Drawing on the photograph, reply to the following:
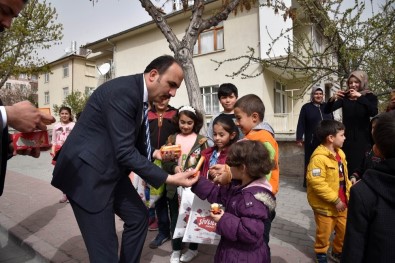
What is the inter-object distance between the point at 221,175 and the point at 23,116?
1.40 metres

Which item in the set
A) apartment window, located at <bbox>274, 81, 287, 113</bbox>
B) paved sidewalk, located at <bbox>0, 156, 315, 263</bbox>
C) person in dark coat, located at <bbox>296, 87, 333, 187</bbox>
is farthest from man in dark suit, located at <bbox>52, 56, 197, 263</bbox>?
apartment window, located at <bbox>274, 81, 287, 113</bbox>

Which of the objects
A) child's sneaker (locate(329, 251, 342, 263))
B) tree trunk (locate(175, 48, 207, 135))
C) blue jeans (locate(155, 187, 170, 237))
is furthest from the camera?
tree trunk (locate(175, 48, 207, 135))

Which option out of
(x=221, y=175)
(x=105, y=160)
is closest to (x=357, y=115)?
(x=221, y=175)

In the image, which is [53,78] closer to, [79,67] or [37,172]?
[79,67]

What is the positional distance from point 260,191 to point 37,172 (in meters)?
9.14

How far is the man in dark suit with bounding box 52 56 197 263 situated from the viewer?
220 centimetres

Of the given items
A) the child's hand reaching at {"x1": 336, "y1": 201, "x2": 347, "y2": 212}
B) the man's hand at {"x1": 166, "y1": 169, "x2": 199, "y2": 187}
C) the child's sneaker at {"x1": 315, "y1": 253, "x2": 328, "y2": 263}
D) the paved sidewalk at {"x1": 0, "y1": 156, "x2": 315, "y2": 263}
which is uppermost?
the man's hand at {"x1": 166, "y1": 169, "x2": 199, "y2": 187}

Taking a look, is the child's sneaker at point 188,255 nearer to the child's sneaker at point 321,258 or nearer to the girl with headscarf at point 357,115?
the child's sneaker at point 321,258

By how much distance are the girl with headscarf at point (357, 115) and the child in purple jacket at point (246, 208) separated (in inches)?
99.4

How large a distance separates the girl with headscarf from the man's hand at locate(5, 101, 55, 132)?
145 inches

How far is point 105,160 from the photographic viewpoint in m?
2.26

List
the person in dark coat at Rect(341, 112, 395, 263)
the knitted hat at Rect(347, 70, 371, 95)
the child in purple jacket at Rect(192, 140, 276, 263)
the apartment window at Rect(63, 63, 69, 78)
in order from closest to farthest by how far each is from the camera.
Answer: the person in dark coat at Rect(341, 112, 395, 263) < the child in purple jacket at Rect(192, 140, 276, 263) < the knitted hat at Rect(347, 70, 371, 95) < the apartment window at Rect(63, 63, 69, 78)

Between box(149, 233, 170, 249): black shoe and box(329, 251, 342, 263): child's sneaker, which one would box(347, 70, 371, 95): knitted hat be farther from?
box(149, 233, 170, 249): black shoe

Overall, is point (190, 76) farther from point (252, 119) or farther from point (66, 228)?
point (66, 228)
